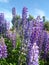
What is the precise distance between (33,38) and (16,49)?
2763 mm

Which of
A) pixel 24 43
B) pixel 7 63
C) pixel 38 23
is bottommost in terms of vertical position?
pixel 7 63

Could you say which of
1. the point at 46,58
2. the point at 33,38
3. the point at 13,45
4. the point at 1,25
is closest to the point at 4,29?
the point at 1,25

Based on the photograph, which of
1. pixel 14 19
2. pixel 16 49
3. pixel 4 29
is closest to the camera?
pixel 16 49

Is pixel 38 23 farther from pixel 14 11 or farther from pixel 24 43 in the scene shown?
pixel 14 11

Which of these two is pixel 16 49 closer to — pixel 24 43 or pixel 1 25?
pixel 24 43

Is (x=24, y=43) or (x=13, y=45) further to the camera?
(x=13, y=45)

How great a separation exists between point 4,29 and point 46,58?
3250mm

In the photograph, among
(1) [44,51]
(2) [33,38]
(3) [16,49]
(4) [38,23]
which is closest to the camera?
(2) [33,38]

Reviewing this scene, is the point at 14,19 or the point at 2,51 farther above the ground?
the point at 14,19

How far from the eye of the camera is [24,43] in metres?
8.18

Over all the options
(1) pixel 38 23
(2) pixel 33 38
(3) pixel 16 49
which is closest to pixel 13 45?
(3) pixel 16 49

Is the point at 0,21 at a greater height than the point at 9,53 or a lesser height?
greater

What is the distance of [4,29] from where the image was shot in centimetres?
1162

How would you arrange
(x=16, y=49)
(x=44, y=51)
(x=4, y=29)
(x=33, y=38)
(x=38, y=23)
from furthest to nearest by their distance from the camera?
1. (x=4, y=29)
2. (x=16, y=49)
3. (x=44, y=51)
4. (x=38, y=23)
5. (x=33, y=38)
